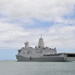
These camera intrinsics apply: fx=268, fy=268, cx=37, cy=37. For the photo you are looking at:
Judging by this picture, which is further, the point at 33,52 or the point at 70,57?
the point at 33,52

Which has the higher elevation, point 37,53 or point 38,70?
point 37,53

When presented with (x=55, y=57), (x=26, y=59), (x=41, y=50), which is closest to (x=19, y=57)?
(x=26, y=59)

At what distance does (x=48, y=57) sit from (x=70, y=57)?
11.3 m

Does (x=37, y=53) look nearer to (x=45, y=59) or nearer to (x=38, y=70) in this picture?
(x=45, y=59)

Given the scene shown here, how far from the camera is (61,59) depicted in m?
135

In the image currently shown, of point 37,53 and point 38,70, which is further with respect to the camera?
point 37,53

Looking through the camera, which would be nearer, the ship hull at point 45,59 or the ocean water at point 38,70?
the ocean water at point 38,70

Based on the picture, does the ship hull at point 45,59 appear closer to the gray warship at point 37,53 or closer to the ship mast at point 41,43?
the gray warship at point 37,53

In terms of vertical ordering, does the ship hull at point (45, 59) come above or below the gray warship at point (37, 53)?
below

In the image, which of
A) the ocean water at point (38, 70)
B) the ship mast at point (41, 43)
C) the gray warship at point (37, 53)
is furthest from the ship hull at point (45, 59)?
the ocean water at point (38, 70)

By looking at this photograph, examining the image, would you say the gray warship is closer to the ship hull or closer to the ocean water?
the ship hull

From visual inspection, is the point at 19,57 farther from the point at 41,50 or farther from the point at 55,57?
the point at 55,57

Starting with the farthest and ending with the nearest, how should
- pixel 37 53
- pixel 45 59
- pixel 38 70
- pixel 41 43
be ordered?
1. pixel 41 43
2. pixel 37 53
3. pixel 45 59
4. pixel 38 70

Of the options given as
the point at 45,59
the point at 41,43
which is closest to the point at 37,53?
the point at 41,43
